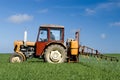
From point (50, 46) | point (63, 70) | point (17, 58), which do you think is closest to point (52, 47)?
point (50, 46)

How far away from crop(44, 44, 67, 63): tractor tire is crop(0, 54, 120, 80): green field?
0.88 metres

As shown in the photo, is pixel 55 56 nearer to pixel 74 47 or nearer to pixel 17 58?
pixel 74 47

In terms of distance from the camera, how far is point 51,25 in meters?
19.7

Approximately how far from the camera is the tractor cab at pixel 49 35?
63.9ft

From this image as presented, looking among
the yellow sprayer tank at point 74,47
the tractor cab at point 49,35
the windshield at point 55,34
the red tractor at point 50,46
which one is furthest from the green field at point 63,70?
the windshield at point 55,34

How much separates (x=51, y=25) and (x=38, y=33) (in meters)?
0.97

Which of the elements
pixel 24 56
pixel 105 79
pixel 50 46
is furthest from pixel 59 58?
pixel 105 79

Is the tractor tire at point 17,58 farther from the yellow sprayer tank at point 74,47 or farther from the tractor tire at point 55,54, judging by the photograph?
the yellow sprayer tank at point 74,47

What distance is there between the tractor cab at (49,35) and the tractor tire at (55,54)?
1.22 ft

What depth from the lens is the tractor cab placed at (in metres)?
19.5

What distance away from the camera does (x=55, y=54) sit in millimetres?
19656

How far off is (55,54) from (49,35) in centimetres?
125

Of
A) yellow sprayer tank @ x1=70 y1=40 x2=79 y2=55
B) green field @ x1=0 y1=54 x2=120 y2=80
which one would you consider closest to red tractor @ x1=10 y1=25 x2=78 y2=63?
yellow sprayer tank @ x1=70 y1=40 x2=79 y2=55

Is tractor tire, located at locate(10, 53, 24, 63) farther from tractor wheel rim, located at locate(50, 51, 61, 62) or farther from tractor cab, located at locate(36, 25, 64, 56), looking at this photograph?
tractor wheel rim, located at locate(50, 51, 61, 62)
